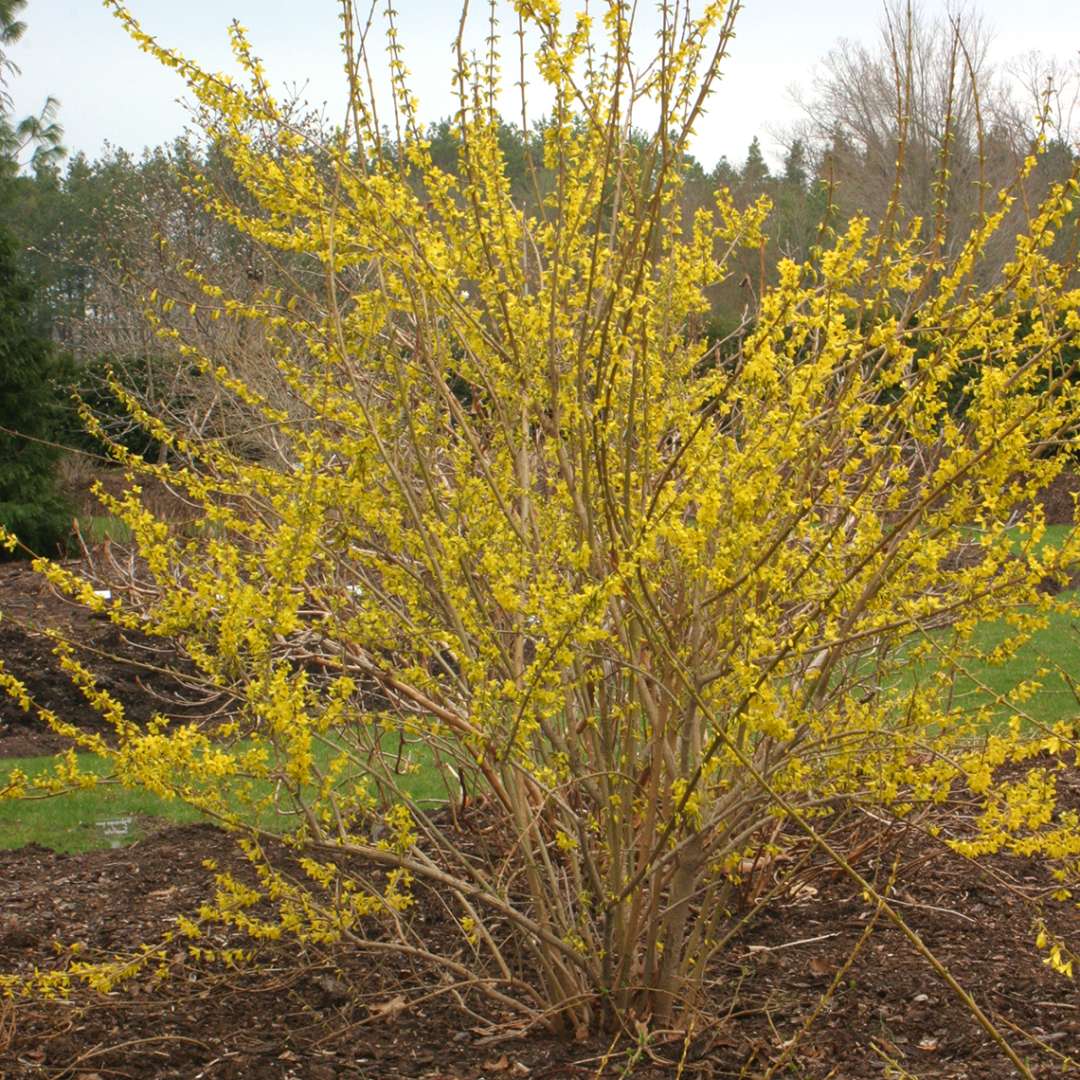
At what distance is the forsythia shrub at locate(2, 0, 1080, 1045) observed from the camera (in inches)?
128

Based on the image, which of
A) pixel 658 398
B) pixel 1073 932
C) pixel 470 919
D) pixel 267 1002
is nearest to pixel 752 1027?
pixel 470 919

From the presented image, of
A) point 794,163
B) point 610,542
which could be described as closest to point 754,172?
point 610,542

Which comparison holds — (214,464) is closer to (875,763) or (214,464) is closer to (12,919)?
(12,919)

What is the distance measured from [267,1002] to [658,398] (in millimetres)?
2409

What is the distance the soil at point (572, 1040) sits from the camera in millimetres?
3787

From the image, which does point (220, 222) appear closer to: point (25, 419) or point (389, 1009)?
point (25, 419)

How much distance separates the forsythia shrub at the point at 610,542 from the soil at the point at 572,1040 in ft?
0.68

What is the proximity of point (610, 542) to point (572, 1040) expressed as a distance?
5.15ft

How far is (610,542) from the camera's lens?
3666mm

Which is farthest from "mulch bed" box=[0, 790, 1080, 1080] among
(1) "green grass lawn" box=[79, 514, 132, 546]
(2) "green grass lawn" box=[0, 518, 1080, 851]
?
(1) "green grass lawn" box=[79, 514, 132, 546]

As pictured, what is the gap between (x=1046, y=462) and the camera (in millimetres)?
3303

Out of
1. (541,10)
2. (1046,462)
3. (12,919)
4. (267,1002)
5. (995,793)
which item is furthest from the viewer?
(12,919)

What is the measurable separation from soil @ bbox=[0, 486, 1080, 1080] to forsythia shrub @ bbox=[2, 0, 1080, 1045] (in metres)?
0.21

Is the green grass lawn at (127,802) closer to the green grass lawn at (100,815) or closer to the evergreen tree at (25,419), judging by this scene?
the green grass lawn at (100,815)
